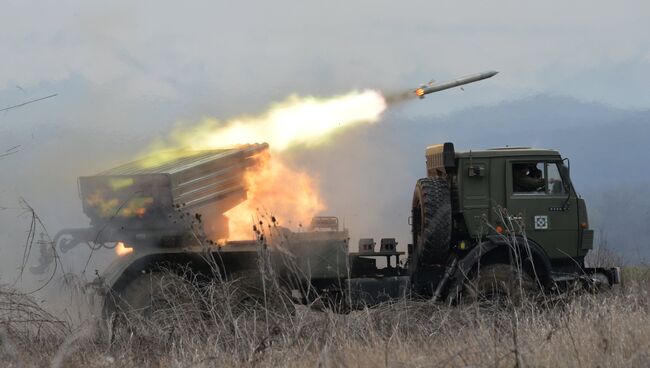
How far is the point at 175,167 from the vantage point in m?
12.1

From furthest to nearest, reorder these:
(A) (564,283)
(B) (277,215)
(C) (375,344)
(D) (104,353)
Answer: (B) (277,215)
(A) (564,283)
(D) (104,353)
(C) (375,344)

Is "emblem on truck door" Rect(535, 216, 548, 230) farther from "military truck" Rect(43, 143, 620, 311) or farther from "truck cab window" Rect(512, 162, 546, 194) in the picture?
"truck cab window" Rect(512, 162, 546, 194)

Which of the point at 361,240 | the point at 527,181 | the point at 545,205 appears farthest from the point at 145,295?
the point at 545,205

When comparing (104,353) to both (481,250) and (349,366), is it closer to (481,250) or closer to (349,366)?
(349,366)

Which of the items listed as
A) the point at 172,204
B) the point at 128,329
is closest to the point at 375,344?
the point at 128,329

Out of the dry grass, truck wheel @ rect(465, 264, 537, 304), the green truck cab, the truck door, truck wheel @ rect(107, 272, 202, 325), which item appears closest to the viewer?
the dry grass

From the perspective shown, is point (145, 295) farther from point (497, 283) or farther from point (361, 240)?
point (497, 283)

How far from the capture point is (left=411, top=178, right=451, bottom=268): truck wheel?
39.7 ft

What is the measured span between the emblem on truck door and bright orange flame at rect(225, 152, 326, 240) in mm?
3821

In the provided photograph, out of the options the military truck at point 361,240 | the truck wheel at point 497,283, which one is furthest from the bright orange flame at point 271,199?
the truck wheel at point 497,283

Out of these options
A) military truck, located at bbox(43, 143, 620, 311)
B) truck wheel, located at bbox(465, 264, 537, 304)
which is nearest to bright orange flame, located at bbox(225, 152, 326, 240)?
military truck, located at bbox(43, 143, 620, 311)

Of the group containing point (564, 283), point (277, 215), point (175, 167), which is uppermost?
point (175, 167)

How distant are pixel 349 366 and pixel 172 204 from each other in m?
5.57

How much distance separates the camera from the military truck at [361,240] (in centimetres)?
1176
